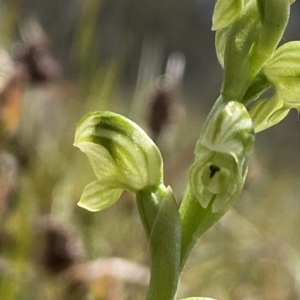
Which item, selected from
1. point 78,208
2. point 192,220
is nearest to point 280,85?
point 192,220

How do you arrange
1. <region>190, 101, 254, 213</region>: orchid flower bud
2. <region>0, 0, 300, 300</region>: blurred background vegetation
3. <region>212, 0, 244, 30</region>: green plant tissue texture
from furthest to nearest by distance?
<region>0, 0, 300, 300</region>: blurred background vegetation, <region>212, 0, 244, 30</region>: green plant tissue texture, <region>190, 101, 254, 213</region>: orchid flower bud

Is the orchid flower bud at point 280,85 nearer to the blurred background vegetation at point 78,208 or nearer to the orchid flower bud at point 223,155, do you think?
the orchid flower bud at point 223,155

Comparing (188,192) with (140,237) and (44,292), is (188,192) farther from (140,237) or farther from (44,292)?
(140,237)

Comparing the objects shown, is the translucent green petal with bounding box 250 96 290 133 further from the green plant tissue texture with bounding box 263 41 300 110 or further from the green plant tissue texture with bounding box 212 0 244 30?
the green plant tissue texture with bounding box 212 0 244 30

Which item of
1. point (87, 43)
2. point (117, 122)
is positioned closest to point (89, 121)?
point (117, 122)

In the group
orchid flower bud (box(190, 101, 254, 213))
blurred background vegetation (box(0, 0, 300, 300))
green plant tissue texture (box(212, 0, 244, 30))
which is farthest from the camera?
blurred background vegetation (box(0, 0, 300, 300))

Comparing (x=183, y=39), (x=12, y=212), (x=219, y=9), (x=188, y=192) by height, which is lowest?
(x=183, y=39)

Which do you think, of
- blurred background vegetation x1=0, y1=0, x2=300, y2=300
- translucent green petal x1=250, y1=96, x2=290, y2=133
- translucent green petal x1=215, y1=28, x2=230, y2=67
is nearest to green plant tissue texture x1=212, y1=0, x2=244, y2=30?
translucent green petal x1=215, y1=28, x2=230, y2=67
